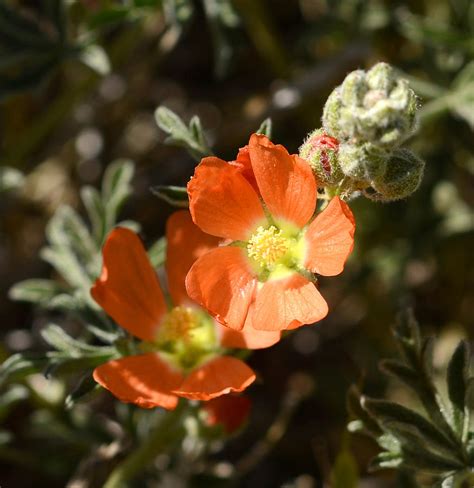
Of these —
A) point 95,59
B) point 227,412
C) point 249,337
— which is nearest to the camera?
point 249,337

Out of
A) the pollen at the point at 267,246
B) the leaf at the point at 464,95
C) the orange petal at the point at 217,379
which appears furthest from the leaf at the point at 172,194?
the leaf at the point at 464,95

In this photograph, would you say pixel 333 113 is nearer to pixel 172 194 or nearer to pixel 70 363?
pixel 172 194

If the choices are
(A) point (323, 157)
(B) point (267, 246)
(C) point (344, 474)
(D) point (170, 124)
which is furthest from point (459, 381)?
(D) point (170, 124)

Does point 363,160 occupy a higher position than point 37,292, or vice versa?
point 363,160

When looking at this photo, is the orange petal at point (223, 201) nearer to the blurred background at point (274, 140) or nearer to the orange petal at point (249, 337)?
the orange petal at point (249, 337)

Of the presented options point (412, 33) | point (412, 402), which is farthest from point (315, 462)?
point (412, 33)

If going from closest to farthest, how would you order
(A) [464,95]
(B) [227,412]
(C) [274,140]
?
1. (B) [227,412]
2. (A) [464,95]
3. (C) [274,140]
